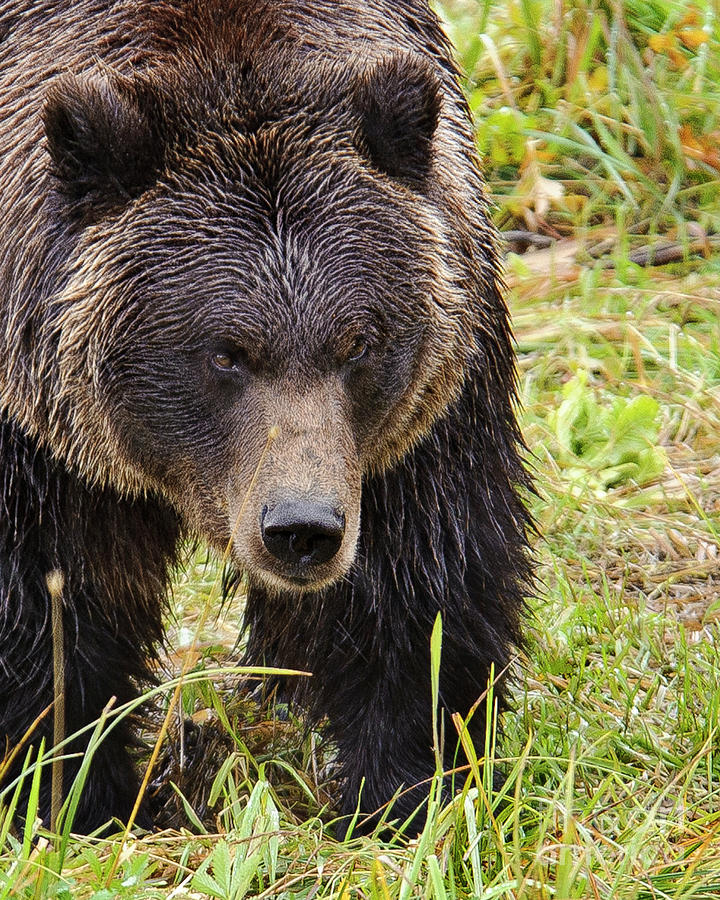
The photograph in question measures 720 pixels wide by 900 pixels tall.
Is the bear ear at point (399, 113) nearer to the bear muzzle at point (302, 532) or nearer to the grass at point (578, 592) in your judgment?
the bear muzzle at point (302, 532)

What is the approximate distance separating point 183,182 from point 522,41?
528cm

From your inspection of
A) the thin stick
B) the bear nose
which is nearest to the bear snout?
the bear nose

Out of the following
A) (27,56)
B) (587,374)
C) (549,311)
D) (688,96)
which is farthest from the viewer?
(688,96)

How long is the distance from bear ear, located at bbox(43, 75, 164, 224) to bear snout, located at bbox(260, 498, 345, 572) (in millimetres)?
910

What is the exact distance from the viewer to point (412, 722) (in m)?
4.40

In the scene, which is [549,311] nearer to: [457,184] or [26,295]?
[457,184]

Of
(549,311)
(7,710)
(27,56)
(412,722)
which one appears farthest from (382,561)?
(549,311)

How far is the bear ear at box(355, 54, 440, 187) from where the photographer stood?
3836 millimetres

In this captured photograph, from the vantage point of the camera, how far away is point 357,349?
3.83 meters

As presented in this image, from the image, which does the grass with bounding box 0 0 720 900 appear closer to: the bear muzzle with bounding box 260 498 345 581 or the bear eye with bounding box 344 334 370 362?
the bear muzzle with bounding box 260 498 345 581

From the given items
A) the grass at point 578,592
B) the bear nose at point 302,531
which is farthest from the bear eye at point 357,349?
the grass at point 578,592

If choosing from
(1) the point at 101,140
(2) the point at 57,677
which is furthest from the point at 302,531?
(1) the point at 101,140

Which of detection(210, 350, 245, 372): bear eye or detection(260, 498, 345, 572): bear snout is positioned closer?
detection(260, 498, 345, 572): bear snout

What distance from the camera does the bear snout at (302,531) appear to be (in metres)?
3.51
